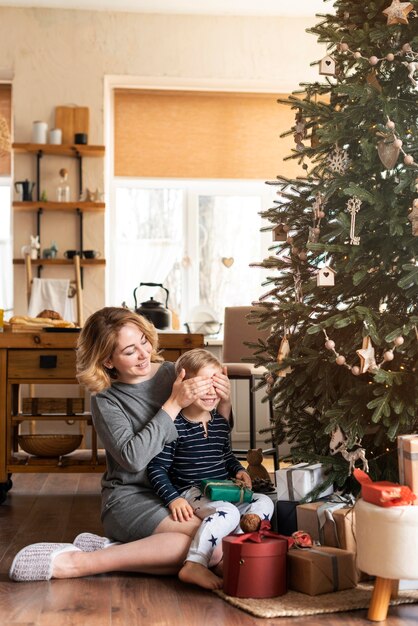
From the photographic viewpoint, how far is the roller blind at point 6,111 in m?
6.40

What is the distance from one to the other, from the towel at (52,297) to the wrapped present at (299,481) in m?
3.45

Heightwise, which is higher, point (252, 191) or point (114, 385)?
point (252, 191)

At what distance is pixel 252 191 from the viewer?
652 centimetres

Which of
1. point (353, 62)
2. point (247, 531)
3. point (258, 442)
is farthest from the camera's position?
point (258, 442)

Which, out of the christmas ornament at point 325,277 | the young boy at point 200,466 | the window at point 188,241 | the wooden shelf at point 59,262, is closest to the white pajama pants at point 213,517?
the young boy at point 200,466

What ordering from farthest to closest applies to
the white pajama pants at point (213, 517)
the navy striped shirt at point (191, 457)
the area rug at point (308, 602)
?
the navy striped shirt at point (191, 457)
the white pajama pants at point (213, 517)
the area rug at point (308, 602)

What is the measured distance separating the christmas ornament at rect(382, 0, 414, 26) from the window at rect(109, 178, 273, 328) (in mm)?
3975

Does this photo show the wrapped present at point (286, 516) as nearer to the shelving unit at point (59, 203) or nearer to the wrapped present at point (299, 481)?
the wrapped present at point (299, 481)

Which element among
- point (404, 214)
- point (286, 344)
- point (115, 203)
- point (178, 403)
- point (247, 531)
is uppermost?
point (115, 203)

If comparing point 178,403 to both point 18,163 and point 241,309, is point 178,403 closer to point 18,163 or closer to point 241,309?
point 241,309

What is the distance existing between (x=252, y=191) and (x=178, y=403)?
412 centimetres

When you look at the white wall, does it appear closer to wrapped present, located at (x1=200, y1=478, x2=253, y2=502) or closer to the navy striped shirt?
the navy striped shirt

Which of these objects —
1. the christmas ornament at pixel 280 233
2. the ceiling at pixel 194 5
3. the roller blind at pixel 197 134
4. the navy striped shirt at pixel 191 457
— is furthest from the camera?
the roller blind at pixel 197 134

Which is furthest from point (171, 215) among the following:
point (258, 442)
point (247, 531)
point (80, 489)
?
point (247, 531)
